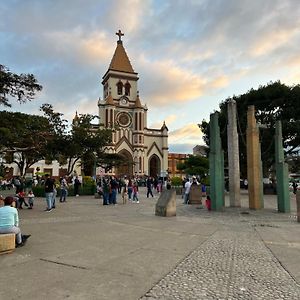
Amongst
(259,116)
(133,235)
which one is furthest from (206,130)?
(133,235)

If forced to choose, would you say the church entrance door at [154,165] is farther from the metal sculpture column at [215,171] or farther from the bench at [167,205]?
the bench at [167,205]

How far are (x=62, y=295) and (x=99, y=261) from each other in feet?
5.93

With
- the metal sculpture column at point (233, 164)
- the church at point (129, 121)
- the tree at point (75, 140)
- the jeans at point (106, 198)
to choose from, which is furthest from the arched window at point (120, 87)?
the metal sculpture column at point (233, 164)

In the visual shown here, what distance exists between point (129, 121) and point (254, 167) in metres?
56.6

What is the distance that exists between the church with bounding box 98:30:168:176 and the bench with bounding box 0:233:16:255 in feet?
195

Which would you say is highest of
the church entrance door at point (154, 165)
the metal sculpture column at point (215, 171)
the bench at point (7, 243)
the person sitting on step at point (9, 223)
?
the church entrance door at point (154, 165)

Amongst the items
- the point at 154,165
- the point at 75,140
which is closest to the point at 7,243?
the point at 75,140

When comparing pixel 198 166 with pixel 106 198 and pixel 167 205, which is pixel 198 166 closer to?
pixel 106 198

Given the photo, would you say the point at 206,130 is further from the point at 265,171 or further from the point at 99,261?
the point at 99,261

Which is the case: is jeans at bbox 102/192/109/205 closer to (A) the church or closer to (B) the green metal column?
(B) the green metal column

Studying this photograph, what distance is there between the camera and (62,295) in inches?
180

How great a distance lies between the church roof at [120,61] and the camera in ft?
244

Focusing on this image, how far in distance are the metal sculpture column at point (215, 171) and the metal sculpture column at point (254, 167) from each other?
4.68 ft

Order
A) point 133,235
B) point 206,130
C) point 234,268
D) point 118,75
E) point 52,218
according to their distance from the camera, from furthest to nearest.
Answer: point 118,75
point 206,130
point 52,218
point 133,235
point 234,268
